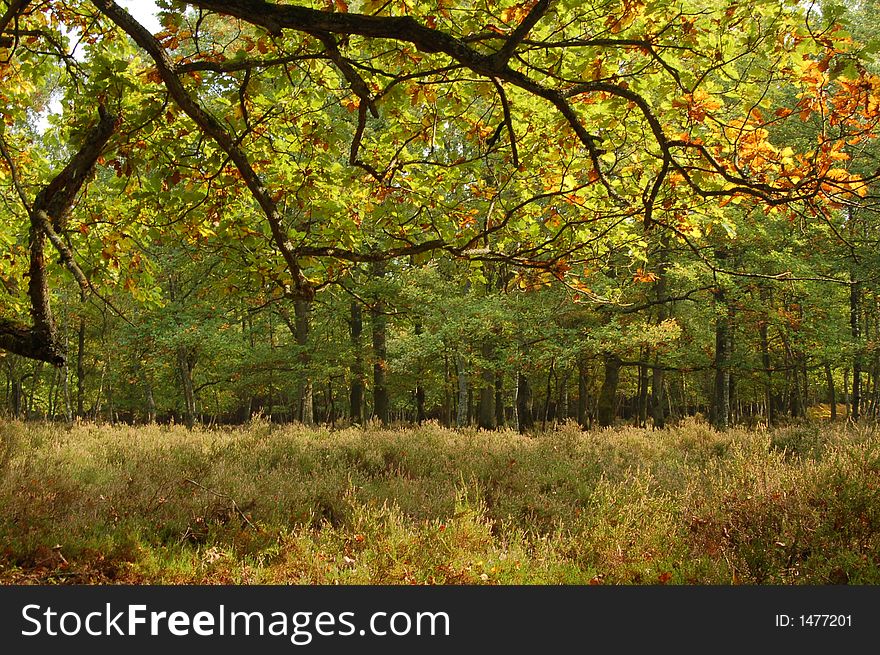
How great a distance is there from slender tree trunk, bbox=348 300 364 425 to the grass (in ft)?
25.7

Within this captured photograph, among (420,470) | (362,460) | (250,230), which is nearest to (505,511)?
(420,470)

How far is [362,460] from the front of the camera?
8.50m

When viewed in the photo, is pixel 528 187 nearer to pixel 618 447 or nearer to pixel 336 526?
pixel 336 526

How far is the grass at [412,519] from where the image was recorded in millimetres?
4605

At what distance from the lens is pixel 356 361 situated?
54.3ft

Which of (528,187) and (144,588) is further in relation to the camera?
(528,187)

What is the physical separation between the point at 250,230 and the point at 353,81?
2.14 meters

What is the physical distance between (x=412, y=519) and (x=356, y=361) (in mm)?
10864

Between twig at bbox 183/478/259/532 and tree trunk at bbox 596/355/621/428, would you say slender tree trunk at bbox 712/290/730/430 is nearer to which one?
tree trunk at bbox 596/355/621/428

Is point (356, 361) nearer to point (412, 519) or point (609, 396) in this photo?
point (609, 396)

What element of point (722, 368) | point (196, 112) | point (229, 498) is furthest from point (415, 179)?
point (722, 368)

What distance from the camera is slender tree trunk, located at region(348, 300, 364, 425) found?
16391mm

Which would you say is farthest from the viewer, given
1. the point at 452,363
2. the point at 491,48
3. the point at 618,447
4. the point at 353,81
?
the point at 452,363

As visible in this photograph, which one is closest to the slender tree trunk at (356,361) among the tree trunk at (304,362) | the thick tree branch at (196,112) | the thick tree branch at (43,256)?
the tree trunk at (304,362)
